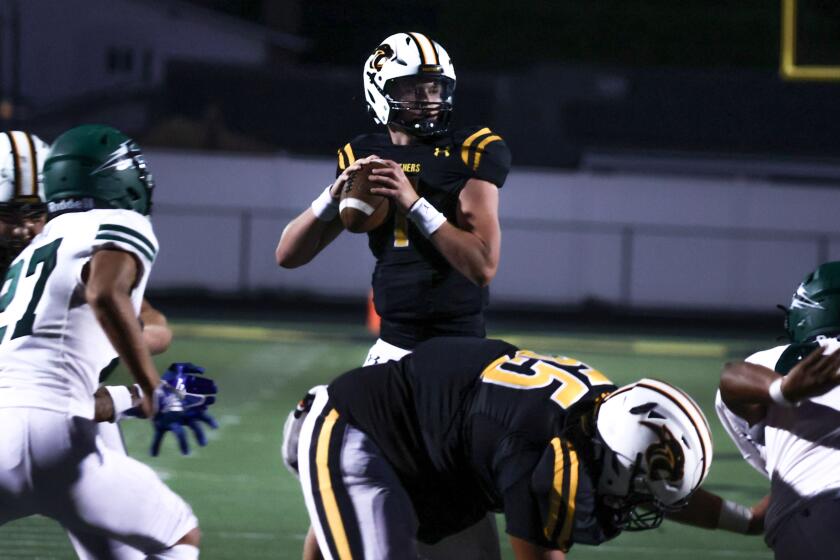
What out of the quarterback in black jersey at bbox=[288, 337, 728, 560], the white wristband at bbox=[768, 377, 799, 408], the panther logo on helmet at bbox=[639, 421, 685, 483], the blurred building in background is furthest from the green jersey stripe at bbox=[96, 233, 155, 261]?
the blurred building in background

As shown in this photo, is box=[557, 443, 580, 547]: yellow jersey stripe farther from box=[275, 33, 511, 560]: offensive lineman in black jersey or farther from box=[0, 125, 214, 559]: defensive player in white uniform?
box=[275, 33, 511, 560]: offensive lineman in black jersey

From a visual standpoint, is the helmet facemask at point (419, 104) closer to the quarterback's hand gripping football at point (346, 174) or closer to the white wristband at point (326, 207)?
the quarterback's hand gripping football at point (346, 174)

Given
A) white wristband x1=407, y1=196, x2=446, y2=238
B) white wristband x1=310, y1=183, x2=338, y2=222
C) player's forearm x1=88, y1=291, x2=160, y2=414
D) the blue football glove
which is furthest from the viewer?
white wristband x1=310, y1=183, x2=338, y2=222

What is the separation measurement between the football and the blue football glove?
2.17ft

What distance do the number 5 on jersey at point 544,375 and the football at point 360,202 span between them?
3.31 ft

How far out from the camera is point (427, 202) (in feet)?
14.4

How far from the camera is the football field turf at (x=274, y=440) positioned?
6.56 metres

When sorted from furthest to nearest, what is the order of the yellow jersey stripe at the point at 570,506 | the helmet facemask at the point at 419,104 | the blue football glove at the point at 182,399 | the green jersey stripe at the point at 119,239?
the helmet facemask at the point at 419,104 < the blue football glove at the point at 182,399 < the green jersey stripe at the point at 119,239 < the yellow jersey stripe at the point at 570,506

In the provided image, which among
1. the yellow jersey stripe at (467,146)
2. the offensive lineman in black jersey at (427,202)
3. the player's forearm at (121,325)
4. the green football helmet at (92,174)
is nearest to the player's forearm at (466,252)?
the offensive lineman in black jersey at (427,202)

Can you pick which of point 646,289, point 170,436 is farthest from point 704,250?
point 170,436

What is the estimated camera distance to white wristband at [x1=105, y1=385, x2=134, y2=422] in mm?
3906

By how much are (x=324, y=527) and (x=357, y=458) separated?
0.64 feet

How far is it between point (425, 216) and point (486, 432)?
1.15 m

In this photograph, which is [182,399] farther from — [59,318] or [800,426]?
[800,426]
